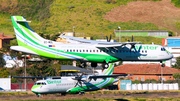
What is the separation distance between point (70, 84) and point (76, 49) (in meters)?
11.3

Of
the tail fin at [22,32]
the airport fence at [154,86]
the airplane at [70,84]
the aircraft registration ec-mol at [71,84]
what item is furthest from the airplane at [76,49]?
the airport fence at [154,86]

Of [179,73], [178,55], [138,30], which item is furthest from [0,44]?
[179,73]

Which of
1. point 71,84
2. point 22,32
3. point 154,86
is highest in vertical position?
point 22,32

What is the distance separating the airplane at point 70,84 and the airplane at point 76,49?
21.4 ft

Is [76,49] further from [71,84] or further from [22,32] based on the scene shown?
[71,84]

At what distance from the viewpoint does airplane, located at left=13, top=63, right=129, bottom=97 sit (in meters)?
61.8

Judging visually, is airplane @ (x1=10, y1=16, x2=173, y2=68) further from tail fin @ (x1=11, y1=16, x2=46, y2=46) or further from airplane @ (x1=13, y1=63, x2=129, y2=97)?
airplane @ (x1=13, y1=63, x2=129, y2=97)

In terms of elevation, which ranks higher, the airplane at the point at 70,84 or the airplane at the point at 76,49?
the airplane at the point at 76,49

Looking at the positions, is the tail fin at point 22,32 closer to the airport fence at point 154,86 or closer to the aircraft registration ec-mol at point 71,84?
the aircraft registration ec-mol at point 71,84

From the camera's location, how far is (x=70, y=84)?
65375 millimetres

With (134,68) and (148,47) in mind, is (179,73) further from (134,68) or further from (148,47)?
(148,47)

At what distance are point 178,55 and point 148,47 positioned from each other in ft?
269

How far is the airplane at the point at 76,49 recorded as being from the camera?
55.4 m

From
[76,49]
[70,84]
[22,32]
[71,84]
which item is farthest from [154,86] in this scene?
[22,32]
